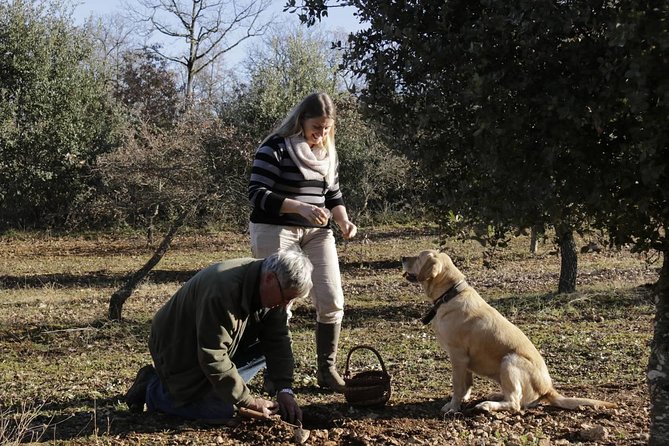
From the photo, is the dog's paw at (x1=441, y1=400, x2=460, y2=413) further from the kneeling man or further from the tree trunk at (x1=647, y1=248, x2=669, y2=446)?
the tree trunk at (x1=647, y1=248, x2=669, y2=446)

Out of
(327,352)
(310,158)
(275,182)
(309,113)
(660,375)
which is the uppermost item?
(309,113)

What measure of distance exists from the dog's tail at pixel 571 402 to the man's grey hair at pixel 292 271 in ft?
7.76

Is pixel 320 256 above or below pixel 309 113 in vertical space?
below

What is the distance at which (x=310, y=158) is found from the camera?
6402 millimetres

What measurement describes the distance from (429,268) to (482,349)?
785mm

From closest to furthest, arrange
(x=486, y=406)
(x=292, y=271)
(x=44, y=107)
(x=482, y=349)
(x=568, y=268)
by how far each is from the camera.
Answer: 1. (x=292, y=271)
2. (x=486, y=406)
3. (x=482, y=349)
4. (x=568, y=268)
5. (x=44, y=107)

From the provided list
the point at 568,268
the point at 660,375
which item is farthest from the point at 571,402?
the point at 568,268

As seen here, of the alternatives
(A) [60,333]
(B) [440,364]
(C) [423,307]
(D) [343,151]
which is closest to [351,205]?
(D) [343,151]

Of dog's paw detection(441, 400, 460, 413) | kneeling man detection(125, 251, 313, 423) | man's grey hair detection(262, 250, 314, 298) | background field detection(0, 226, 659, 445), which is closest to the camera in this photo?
man's grey hair detection(262, 250, 314, 298)

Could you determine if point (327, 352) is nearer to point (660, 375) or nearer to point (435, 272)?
point (435, 272)

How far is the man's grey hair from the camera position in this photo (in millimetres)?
4891

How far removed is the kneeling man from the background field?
0.19 m

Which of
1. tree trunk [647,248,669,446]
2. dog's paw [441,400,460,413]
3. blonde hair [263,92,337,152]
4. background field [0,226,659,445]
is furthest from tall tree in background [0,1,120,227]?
tree trunk [647,248,669,446]

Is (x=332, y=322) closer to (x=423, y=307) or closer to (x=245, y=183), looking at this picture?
(x=423, y=307)
